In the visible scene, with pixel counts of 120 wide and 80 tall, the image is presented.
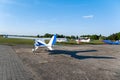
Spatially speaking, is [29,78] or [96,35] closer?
[29,78]

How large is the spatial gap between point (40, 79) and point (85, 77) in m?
2.31

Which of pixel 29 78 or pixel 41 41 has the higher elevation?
pixel 41 41

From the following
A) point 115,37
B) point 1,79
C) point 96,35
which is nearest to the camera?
point 1,79

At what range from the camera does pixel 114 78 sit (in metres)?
8.27

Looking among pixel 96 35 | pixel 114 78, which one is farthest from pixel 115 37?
pixel 114 78

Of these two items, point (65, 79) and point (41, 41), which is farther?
point (41, 41)

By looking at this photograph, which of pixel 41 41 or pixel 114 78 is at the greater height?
pixel 41 41

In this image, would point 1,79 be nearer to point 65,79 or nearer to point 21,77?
point 21,77

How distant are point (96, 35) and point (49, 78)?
375ft

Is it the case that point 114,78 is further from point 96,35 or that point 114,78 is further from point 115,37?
point 96,35

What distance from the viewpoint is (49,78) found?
794 cm

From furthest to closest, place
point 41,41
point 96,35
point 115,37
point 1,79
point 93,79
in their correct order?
point 96,35 → point 115,37 → point 41,41 → point 93,79 → point 1,79

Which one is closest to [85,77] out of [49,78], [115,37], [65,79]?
[65,79]

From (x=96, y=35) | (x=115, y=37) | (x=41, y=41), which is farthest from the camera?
(x=96, y=35)
